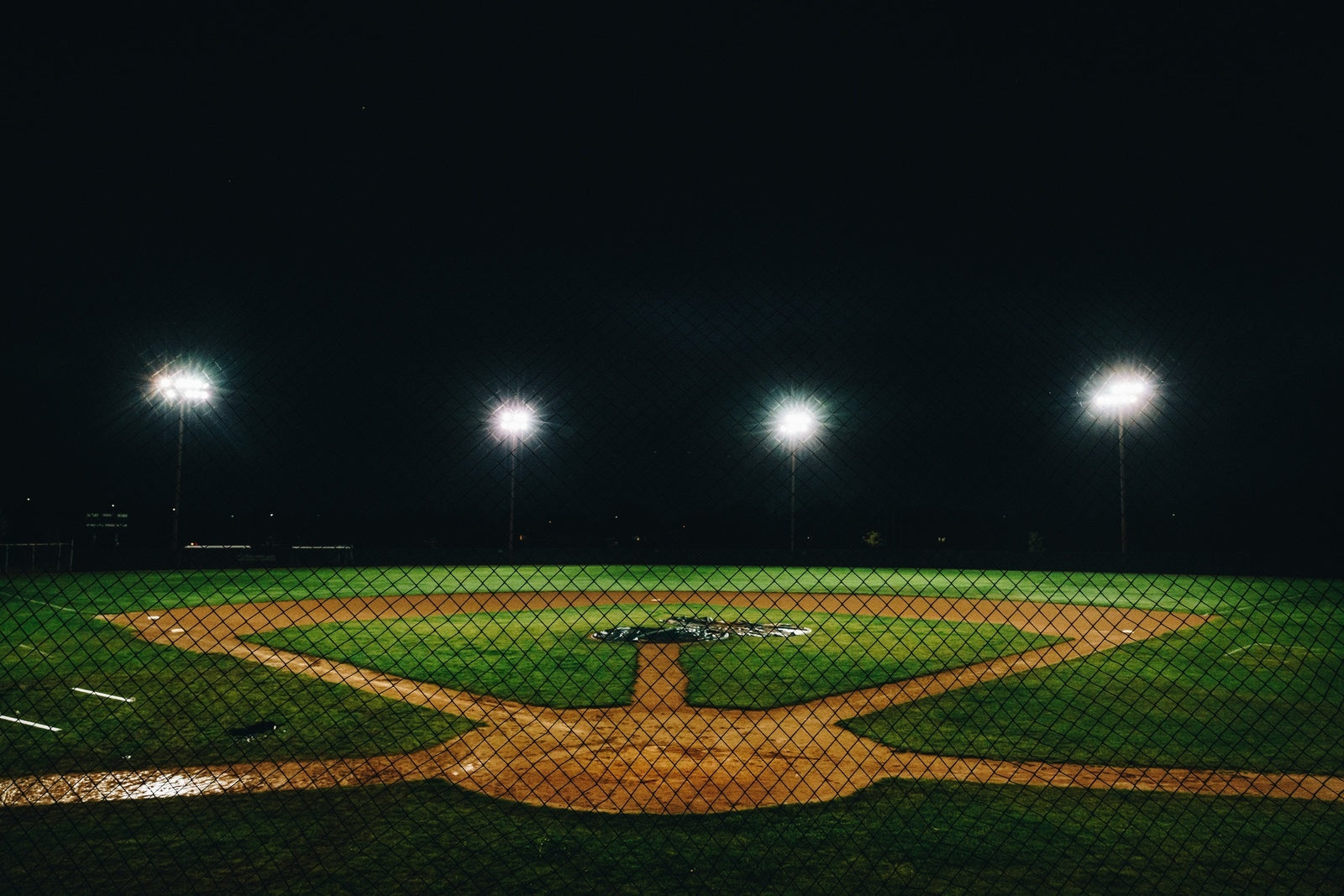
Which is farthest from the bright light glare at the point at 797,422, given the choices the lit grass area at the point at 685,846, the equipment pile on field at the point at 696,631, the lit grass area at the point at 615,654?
the lit grass area at the point at 685,846

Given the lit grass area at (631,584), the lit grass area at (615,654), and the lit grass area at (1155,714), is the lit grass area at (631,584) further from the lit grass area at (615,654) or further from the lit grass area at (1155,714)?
the lit grass area at (1155,714)

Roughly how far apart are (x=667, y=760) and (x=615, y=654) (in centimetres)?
532

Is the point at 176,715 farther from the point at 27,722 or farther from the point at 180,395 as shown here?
the point at 180,395

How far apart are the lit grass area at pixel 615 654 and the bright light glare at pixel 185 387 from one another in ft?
25.6

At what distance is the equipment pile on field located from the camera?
42.3 feet

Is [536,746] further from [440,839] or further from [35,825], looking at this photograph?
[35,825]

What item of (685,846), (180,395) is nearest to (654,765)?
(685,846)

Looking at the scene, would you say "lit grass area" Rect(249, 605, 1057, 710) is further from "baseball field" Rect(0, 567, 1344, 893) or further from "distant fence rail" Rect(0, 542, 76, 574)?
"distant fence rail" Rect(0, 542, 76, 574)

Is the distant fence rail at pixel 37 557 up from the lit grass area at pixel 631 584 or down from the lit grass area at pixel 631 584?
up

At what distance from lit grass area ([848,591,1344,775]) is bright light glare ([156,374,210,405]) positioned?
51.7 feet

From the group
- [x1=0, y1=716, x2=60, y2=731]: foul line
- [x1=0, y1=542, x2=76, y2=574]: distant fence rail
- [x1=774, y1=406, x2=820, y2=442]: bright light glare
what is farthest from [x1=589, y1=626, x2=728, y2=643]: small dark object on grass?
[x1=0, y1=542, x2=76, y2=574]: distant fence rail

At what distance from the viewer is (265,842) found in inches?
170

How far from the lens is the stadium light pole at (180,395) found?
61.4 ft

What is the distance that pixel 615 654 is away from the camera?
37.8ft
